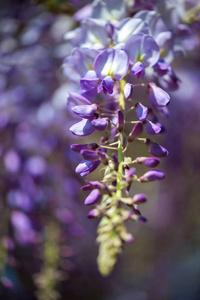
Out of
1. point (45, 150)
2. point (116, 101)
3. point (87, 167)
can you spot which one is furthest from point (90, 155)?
point (45, 150)

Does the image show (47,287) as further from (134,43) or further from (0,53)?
(0,53)

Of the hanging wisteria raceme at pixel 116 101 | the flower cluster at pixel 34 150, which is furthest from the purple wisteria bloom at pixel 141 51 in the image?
the flower cluster at pixel 34 150

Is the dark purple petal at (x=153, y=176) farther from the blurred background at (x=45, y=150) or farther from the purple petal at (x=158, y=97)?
the blurred background at (x=45, y=150)

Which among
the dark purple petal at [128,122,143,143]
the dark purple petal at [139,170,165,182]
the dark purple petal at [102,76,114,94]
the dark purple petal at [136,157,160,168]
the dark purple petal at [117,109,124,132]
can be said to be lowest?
the dark purple petal at [139,170,165,182]

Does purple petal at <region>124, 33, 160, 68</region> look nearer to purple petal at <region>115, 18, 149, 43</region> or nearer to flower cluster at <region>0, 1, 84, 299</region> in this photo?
purple petal at <region>115, 18, 149, 43</region>

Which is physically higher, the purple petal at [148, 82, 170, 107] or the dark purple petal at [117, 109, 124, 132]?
the purple petal at [148, 82, 170, 107]

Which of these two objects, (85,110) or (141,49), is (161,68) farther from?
(85,110)

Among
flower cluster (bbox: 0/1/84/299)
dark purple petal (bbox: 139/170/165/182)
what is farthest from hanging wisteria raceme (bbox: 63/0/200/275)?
flower cluster (bbox: 0/1/84/299)

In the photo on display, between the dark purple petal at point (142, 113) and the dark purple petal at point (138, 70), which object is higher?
the dark purple petal at point (138, 70)
